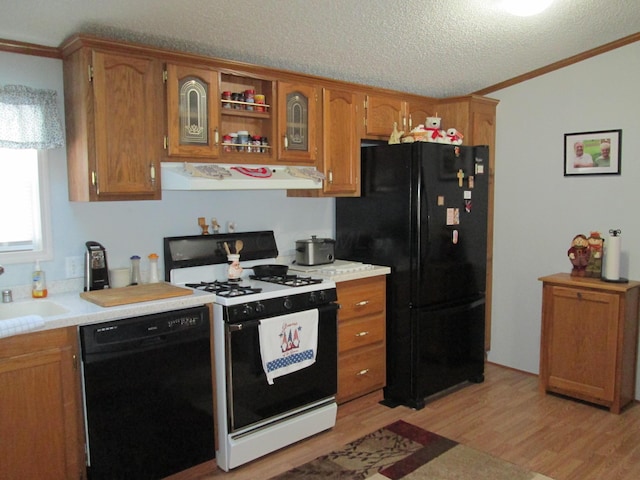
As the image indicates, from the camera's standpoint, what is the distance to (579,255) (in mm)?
3783

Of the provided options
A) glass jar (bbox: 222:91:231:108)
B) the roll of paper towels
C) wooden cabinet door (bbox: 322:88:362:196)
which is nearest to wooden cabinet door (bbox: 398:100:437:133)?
wooden cabinet door (bbox: 322:88:362:196)

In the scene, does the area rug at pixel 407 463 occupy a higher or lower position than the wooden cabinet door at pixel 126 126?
lower

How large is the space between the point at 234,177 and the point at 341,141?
93 cm

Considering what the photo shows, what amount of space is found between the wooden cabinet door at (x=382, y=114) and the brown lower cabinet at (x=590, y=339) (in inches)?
59.9

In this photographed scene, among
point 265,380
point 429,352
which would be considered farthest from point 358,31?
point 429,352

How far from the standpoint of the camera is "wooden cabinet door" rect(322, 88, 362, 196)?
354 cm

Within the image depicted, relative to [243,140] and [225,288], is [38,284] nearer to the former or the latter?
[225,288]

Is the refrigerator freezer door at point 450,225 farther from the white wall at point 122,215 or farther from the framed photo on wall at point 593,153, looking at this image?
the white wall at point 122,215

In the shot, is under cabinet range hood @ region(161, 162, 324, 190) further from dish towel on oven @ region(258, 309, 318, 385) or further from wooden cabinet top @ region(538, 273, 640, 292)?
wooden cabinet top @ region(538, 273, 640, 292)

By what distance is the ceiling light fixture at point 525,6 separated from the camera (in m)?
2.82

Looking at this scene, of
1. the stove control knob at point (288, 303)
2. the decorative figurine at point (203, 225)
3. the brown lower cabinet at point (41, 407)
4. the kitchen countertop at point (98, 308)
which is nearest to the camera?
the brown lower cabinet at point (41, 407)

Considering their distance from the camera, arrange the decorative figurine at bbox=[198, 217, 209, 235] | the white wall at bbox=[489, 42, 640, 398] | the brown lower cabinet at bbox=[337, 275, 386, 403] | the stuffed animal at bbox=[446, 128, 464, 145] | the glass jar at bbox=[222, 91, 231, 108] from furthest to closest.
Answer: the stuffed animal at bbox=[446, 128, 464, 145], the white wall at bbox=[489, 42, 640, 398], the brown lower cabinet at bbox=[337, 275, 386, 403], the decorative figurine at bbox=[198, 217, 209, 235], the glass jar at bbox=[222, 91, 231, 108]

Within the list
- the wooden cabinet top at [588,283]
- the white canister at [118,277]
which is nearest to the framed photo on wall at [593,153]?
the wooden cabinet top at [588,283]

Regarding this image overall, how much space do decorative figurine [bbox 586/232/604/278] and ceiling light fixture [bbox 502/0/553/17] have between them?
1620 mm
